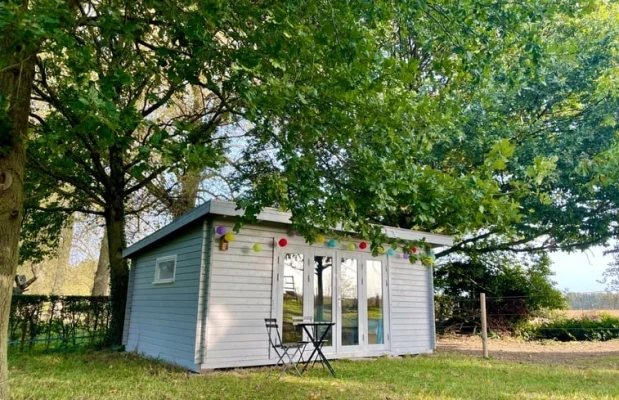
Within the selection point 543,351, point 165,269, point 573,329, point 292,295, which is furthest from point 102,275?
point 573,329

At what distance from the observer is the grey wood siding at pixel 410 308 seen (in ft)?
26.0

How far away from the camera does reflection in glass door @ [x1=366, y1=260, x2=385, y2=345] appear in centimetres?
756

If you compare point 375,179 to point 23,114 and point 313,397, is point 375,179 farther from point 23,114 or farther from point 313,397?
point 23,114

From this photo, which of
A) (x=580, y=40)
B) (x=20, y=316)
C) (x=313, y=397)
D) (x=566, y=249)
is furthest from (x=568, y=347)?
(x=20, y=316)

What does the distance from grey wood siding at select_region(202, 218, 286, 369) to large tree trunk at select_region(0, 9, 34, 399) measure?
8.96 ft

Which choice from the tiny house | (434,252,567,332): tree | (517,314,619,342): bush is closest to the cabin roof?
the tiny house

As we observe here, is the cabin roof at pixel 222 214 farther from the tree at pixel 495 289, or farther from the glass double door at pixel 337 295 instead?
the tree at pixel 495 289

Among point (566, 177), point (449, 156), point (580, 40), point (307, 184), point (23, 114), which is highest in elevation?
point (580, 40)

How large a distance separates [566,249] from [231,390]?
1018 centimetres

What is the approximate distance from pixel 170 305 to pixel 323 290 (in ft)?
8.20

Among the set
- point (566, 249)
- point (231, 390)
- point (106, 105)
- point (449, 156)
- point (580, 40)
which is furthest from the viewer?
point (566, 249)

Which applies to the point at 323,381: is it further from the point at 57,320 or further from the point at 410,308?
the point at 57,320

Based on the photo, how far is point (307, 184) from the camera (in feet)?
12.9

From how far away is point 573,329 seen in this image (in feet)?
36.3
